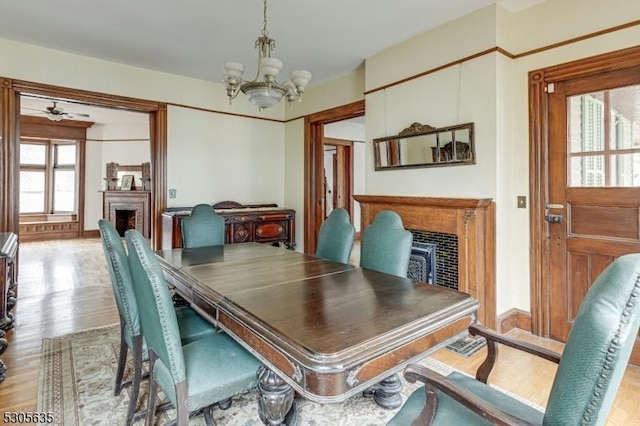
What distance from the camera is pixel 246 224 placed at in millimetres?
4688

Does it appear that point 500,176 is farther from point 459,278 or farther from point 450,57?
point 450,57

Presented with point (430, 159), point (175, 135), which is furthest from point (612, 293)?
point (175, 135)

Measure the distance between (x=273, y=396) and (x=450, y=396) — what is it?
671mm

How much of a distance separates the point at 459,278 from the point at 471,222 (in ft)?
1.64

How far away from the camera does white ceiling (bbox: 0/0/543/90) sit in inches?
115

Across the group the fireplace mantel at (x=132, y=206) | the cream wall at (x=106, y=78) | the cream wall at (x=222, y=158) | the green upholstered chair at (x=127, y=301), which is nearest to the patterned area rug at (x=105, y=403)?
the green upholstered chair at (x=127, y=301)

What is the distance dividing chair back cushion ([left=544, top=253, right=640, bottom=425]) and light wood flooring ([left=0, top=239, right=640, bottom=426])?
1.52 m

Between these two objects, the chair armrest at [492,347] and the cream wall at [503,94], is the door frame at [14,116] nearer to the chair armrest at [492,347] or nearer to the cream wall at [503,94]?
the cream wall at [503,94]

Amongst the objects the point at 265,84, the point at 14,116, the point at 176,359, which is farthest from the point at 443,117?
the point at 14,116

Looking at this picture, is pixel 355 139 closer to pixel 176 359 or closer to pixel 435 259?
pixel 435 259

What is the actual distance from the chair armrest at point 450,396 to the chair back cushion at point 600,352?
111 mm

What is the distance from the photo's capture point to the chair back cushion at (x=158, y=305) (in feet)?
4.10

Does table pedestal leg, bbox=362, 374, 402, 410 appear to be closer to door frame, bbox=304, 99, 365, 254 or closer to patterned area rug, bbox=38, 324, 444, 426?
patterned area rug, bbox=38, 324, 444, 426

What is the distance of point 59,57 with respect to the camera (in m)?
Answer: 3.88
